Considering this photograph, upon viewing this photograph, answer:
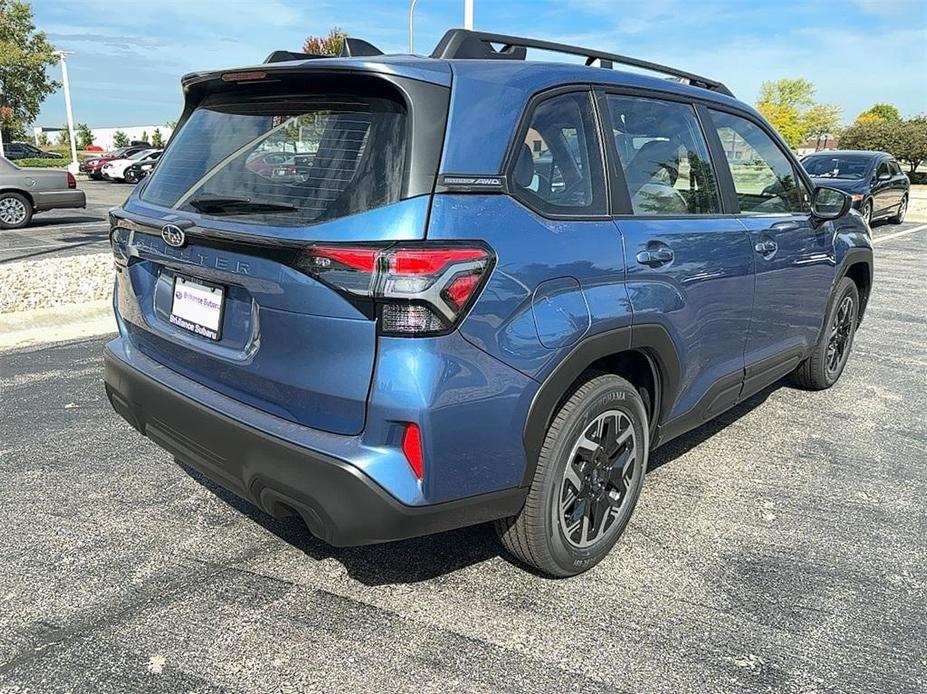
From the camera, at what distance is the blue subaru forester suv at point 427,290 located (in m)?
2.10

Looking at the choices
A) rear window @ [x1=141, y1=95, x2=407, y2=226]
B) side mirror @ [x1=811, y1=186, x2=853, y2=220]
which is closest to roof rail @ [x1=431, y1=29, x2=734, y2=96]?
rear window @ [x1=141, y1=95, x2=407, y2=226]

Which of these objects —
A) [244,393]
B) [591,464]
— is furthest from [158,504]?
[591,464]

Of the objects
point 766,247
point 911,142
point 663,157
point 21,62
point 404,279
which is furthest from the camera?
point 911,142

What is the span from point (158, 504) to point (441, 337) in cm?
195

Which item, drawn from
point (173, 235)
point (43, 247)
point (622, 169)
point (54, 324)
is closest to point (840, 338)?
point (622, 169)

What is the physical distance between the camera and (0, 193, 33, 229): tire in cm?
1330

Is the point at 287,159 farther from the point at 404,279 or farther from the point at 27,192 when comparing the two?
the point at 27,192

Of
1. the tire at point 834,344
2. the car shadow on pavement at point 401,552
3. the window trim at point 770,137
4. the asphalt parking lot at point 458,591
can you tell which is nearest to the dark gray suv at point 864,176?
the tire at point 834,344

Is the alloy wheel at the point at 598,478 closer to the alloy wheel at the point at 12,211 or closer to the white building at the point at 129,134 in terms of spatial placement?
the alloy wheel at the point at 12,211

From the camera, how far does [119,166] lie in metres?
29.3

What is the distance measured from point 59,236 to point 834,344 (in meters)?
12.3

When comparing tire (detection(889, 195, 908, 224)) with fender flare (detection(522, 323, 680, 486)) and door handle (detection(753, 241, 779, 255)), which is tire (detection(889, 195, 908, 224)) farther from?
fender flare (detection(522, 323, 680, 486))

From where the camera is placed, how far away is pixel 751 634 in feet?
8.25

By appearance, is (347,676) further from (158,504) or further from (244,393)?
(158,504)
